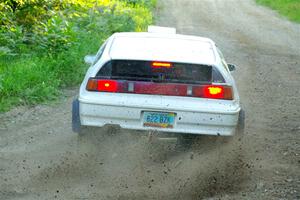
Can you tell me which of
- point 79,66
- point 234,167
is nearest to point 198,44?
point 234,167

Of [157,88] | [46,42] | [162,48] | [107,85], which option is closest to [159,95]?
[157,88]

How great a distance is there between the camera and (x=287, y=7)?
99.9 feet

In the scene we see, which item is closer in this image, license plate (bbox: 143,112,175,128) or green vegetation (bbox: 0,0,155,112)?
license plate (bbox: 143,112,175,128)

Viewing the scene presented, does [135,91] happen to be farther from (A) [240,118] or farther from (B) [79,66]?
(B) [79,66]

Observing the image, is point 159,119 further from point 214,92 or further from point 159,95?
point 214,92

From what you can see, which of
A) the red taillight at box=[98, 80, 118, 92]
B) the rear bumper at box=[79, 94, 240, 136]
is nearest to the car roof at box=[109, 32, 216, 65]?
the red taillight at box=[98, 80, 118, 92]

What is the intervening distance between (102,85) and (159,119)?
74 centimetres

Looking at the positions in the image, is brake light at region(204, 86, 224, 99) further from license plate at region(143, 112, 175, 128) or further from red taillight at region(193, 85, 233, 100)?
license plate at region(143, 112, 175, 128)

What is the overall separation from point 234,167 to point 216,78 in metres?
1.07

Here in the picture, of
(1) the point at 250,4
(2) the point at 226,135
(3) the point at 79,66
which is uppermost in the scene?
(2) the point at 226,135

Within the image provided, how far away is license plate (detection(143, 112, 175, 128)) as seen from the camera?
673 cm

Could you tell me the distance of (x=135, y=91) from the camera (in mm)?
6746

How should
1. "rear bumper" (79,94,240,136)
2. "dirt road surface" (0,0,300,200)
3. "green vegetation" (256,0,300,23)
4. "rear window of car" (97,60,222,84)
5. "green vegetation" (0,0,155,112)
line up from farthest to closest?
"green vegetation" (256,0,300,23) → "green vegetation" (0,0,155,112) → "rear window of car" (97,60,222,84) → "rear bumper" (79,94,240,136) → "dirt road surface" (0,0,300,200)

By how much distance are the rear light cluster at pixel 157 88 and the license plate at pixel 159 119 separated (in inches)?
9.2
